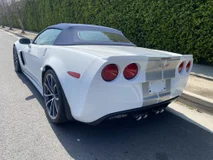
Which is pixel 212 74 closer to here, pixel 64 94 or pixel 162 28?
pixel 162 28

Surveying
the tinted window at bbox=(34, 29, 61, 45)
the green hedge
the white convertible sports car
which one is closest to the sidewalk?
the green hedge

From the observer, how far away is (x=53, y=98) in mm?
2732

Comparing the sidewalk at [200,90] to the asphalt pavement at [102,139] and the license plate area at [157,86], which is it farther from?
the license plate area at [157,86]

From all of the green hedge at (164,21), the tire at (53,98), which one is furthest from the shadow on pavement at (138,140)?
the green hedge at (164,21)

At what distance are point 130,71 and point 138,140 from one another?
0.96 meters

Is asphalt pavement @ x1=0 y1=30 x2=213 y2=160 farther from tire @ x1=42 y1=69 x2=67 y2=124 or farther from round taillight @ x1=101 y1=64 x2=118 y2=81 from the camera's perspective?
round taillight @ x1=101 y1=64 x2=118 y2=81

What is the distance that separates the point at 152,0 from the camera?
647cm

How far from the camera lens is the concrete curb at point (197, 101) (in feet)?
11.0

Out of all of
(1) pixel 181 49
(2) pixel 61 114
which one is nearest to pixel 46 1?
(1) pixel 181 49

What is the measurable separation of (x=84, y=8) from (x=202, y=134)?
9977 millimetres

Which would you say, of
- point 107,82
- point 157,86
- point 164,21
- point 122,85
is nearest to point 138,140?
point 157,86

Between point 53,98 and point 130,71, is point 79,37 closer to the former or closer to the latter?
point 53,98

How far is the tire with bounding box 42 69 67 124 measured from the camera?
2.47 meters

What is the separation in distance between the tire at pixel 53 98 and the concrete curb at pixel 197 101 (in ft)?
7.76
